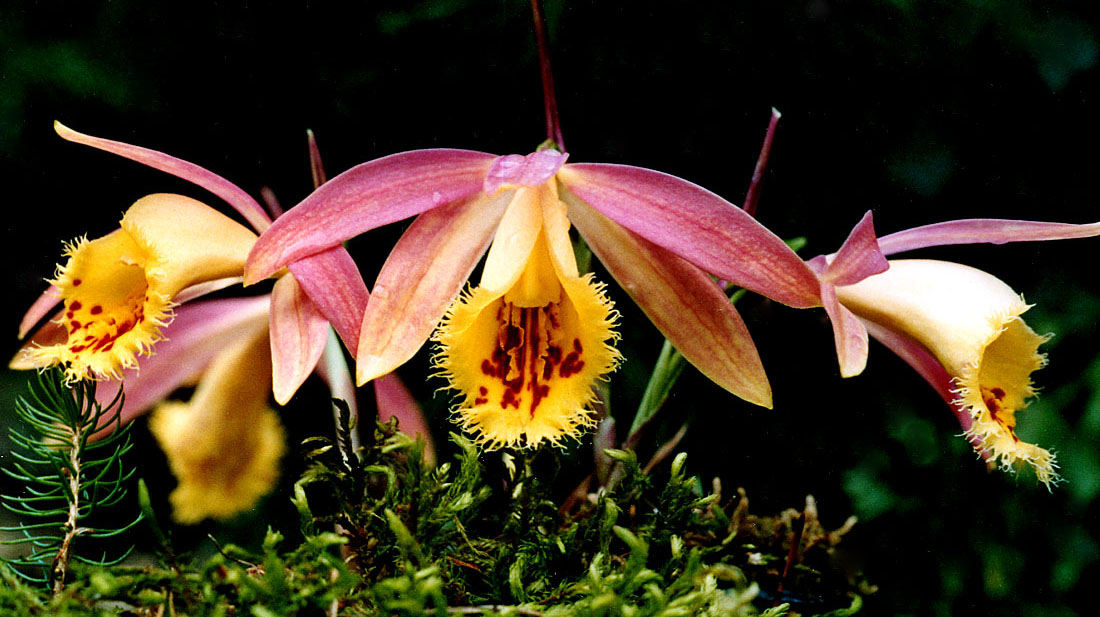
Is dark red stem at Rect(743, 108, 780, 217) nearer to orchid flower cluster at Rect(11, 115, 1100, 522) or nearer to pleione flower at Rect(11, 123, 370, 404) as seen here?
orchid flower cluster at Rect(11, 115, 1100, 522)

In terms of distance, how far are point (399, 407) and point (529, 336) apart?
0.22 meters

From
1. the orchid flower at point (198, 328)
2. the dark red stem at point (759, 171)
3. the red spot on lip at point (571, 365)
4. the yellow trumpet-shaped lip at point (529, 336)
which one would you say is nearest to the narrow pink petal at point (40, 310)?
the orchid flower at point (198, 328)

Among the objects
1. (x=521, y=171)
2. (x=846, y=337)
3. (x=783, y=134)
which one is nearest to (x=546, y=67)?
(x=521, y=171)

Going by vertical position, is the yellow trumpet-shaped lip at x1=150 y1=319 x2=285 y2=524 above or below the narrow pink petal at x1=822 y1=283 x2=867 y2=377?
below

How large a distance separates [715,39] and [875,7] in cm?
24

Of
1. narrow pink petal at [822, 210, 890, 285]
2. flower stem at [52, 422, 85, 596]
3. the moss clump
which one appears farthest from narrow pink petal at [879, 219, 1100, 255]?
flower stem at [52, 422, 85, 596]

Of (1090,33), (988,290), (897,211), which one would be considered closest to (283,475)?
(988,290)

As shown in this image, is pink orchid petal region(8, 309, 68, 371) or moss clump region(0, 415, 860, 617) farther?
pink orchid petal region(8, 309, 68, 371)

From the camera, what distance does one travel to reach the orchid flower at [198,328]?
654 mm

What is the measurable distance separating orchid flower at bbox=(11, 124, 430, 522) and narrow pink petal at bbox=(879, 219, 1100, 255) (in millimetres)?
495

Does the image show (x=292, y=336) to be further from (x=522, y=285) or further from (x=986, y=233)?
(x=986, y=233)

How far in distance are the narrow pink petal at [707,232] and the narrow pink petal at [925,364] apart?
161 mm

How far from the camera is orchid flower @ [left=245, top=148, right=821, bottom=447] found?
629mm

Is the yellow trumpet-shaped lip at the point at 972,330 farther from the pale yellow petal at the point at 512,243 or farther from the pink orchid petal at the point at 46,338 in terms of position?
the pink orchid petal at the point at 46,338
